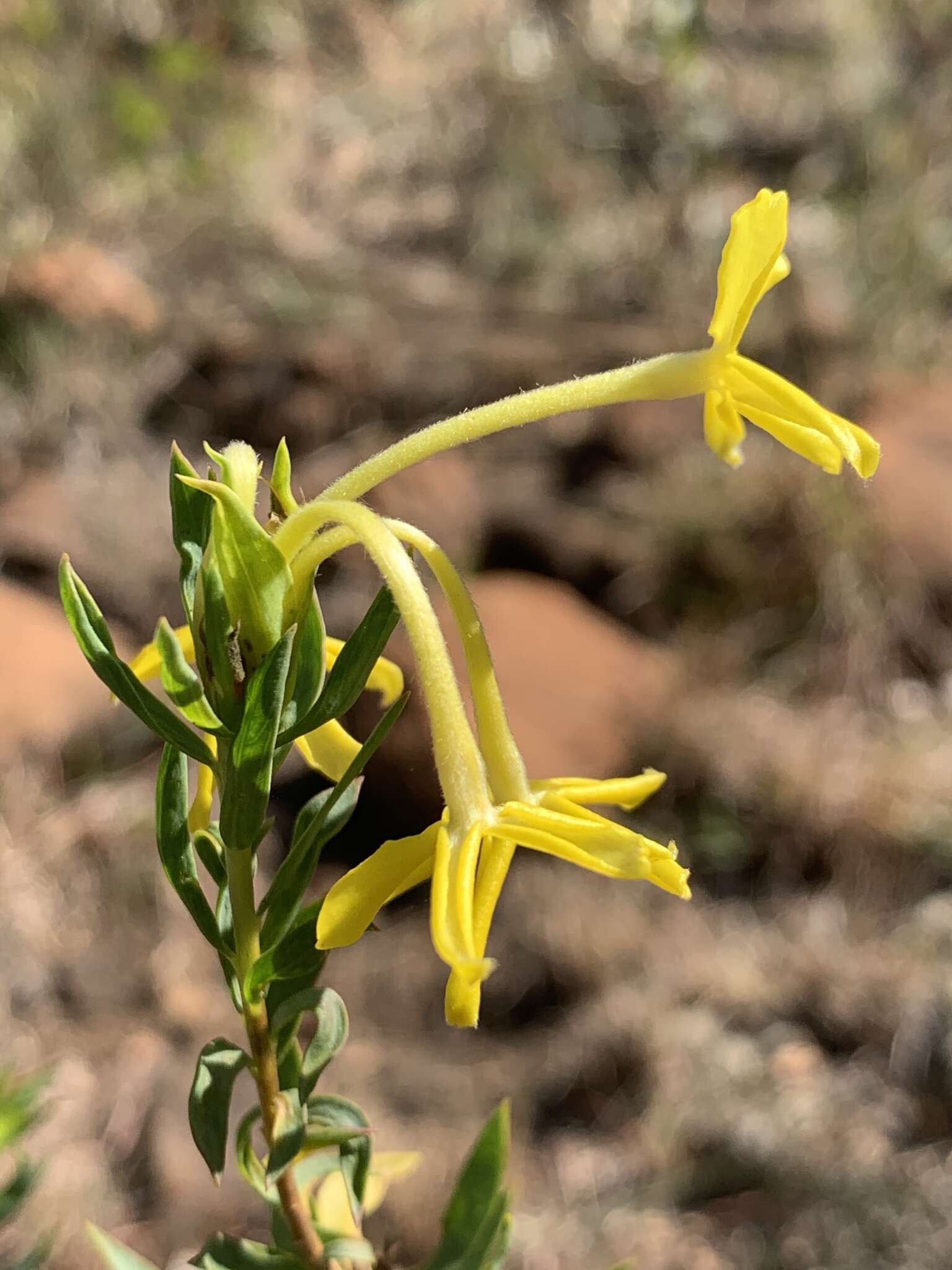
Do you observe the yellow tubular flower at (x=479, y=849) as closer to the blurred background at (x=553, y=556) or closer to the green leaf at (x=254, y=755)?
the green leaf at (x=254, y=755)

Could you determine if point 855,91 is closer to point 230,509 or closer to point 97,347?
point 97,347

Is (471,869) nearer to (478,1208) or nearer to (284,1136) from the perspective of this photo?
(284,1136)

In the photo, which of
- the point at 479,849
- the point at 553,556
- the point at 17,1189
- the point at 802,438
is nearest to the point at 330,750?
the point at 479,849

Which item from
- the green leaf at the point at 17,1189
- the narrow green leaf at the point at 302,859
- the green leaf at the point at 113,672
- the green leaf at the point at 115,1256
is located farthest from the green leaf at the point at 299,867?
the green leaf at the point at 17,1189

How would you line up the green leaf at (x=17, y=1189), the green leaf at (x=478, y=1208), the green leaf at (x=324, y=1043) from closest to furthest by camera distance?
the green leaf at (x=324, y=1043) < the green leaf at (x=478, y=1208) < the green leaf at (x=17, y=1189)

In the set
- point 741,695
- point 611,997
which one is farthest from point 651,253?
point 611,997

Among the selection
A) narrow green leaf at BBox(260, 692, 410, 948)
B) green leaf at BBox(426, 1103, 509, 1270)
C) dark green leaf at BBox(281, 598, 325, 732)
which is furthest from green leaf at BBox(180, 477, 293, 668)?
green leaf at BBox(426, 1103, 509, 1270)

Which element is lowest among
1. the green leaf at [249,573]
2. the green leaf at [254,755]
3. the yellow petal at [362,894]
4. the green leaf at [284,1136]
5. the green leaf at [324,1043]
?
the green leaf at [284,1136]
